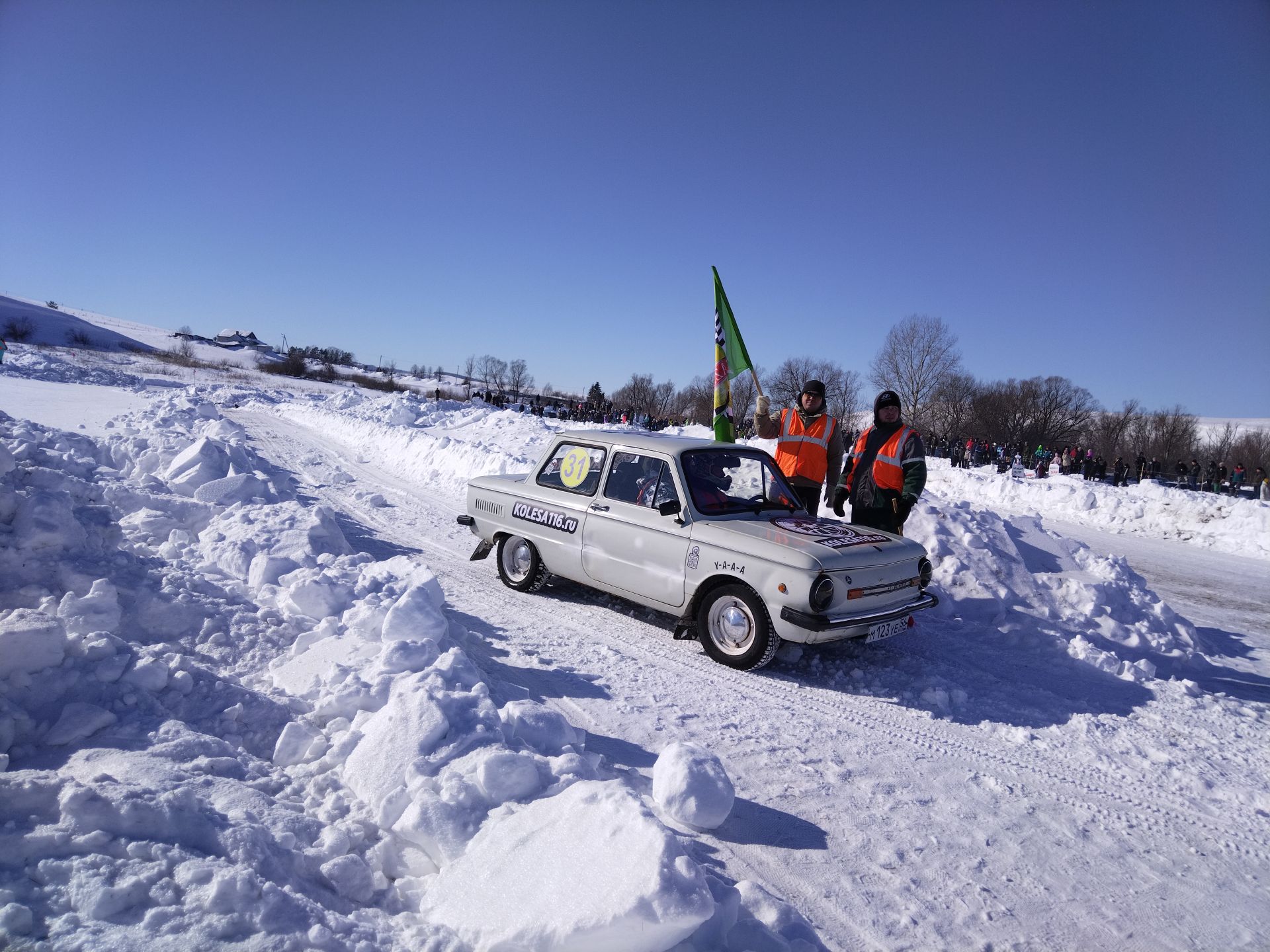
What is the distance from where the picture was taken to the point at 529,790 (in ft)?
9.56

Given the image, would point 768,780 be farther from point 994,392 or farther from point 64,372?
point 994,392

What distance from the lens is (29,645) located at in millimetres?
2984

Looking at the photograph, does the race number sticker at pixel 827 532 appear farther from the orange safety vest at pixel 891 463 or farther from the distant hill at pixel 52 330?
the distant hill at pixel 52 330

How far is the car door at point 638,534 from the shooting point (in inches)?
216

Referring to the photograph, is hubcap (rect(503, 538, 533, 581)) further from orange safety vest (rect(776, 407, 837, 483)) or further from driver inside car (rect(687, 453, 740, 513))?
orange safety vest (rect(776, 407, 837, 483))

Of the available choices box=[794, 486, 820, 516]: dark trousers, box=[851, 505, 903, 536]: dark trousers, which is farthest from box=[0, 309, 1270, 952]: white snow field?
box=[794, 486, 820, 516]: dark trousers

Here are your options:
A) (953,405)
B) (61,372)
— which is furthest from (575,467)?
(953,405)

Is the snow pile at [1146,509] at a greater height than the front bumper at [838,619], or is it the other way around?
the snow pile at [1146,509]

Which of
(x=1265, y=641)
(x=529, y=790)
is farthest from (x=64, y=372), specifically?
(x=1265, y=641)

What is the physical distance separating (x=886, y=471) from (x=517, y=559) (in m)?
3.71

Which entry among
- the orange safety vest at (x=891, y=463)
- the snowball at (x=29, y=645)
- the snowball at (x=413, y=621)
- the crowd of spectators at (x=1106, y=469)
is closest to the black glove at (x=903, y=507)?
the orange safety vest at (x=891, y=463)

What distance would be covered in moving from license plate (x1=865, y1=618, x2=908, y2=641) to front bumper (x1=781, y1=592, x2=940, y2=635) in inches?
1.6

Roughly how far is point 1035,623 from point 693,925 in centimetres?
562

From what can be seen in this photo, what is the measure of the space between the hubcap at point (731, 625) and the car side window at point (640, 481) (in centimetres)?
100
